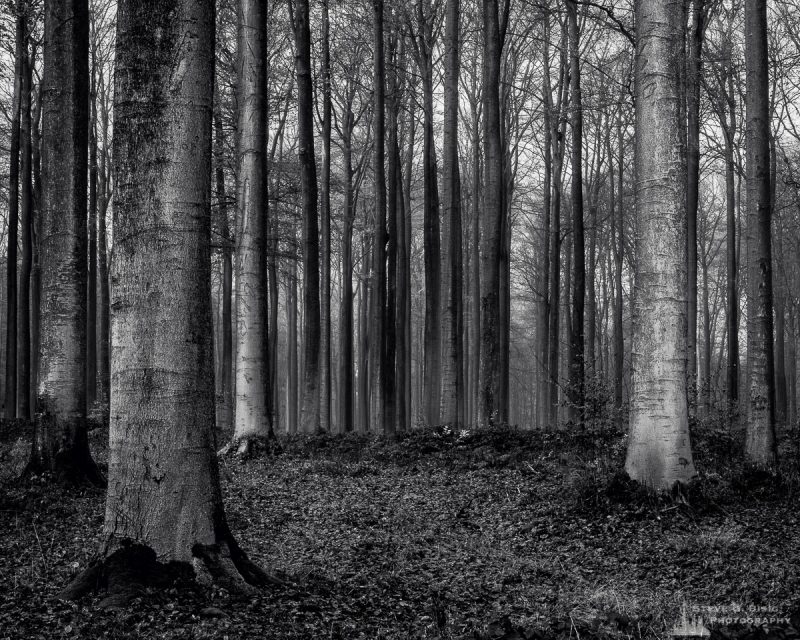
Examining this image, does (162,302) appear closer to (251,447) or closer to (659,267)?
(659,267)

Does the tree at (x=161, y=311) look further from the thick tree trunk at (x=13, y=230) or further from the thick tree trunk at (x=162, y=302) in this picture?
the thick tree trunk at (x=13, y=230)

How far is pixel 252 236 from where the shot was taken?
10.5 m

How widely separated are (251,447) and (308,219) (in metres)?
4.88

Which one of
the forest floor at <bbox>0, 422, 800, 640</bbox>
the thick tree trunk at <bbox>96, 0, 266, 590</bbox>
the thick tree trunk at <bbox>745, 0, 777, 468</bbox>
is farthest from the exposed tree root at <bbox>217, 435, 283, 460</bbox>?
the thick tree trunk at <bbox>96, 0, 266, 590</bbox>

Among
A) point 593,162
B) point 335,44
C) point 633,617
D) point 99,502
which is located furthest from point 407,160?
point 633,617

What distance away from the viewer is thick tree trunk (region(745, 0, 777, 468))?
329 inches

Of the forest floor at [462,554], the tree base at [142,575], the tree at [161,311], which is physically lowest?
the forest floor at [462,554]

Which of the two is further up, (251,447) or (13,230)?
(13,230)

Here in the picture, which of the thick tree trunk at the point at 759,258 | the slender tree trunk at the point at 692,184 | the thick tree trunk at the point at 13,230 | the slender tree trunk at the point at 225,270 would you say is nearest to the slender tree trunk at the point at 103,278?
the thick tree trunk at the point at 13,230

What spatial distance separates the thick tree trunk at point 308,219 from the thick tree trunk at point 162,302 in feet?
30.4

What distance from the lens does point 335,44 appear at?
18.2 m

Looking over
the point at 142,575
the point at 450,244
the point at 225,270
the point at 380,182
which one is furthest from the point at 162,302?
the point at 225,270

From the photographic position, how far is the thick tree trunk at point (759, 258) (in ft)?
27.4

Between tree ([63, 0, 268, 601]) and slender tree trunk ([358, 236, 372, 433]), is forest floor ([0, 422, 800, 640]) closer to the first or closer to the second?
tree ([63, 0, 268, 601])
